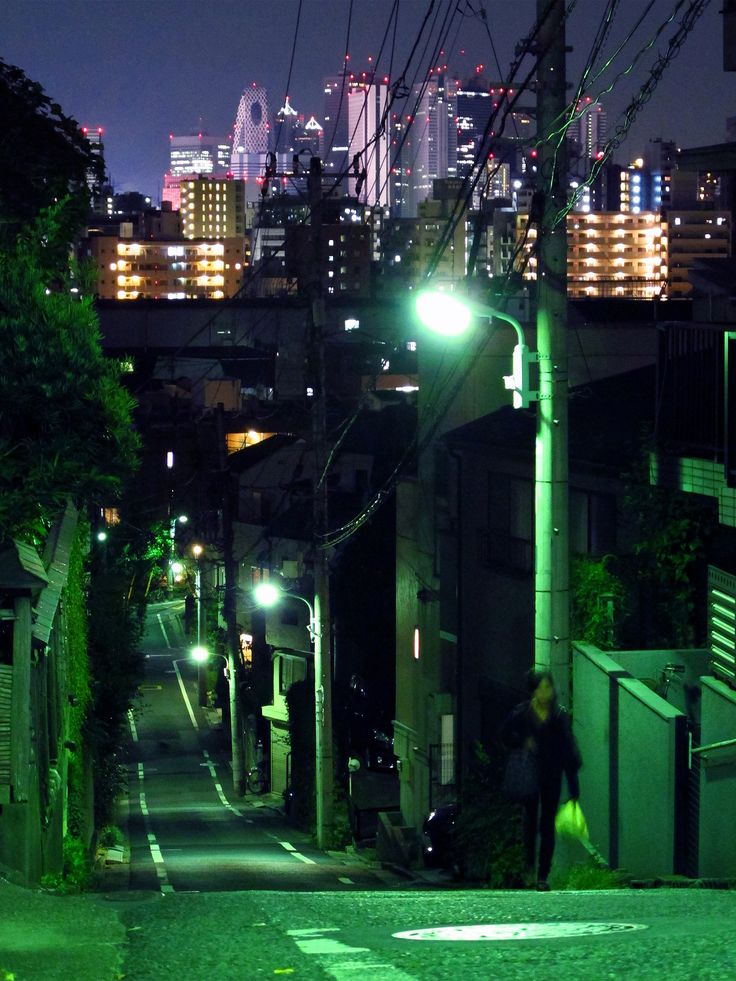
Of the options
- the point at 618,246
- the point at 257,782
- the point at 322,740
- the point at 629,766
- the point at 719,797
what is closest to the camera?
the point at 719,797

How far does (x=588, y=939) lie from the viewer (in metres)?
7.45

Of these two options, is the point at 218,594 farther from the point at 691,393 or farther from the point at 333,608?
the point at 691,393

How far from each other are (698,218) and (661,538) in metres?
170

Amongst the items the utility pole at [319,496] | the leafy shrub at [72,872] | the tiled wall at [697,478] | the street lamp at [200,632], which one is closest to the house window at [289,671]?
the street lamp at [200,632]

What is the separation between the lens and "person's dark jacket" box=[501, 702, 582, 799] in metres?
10.2

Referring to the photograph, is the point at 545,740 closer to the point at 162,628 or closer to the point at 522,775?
the point at 522,775

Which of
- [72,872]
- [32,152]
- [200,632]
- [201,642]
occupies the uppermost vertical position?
[32,152]

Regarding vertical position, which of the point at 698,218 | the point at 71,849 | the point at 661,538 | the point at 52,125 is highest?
the point at 698,218

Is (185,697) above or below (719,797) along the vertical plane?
below

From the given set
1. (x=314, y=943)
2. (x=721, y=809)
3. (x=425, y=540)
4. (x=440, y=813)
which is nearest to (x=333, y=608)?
(x=425, y=540)

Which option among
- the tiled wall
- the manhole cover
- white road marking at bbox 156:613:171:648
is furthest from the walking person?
white road marking at bbox 156:613:171:648

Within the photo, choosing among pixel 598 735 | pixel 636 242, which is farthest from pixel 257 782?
pixel 636 242

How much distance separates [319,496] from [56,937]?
1893 centimetres

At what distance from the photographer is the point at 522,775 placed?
10.3m
